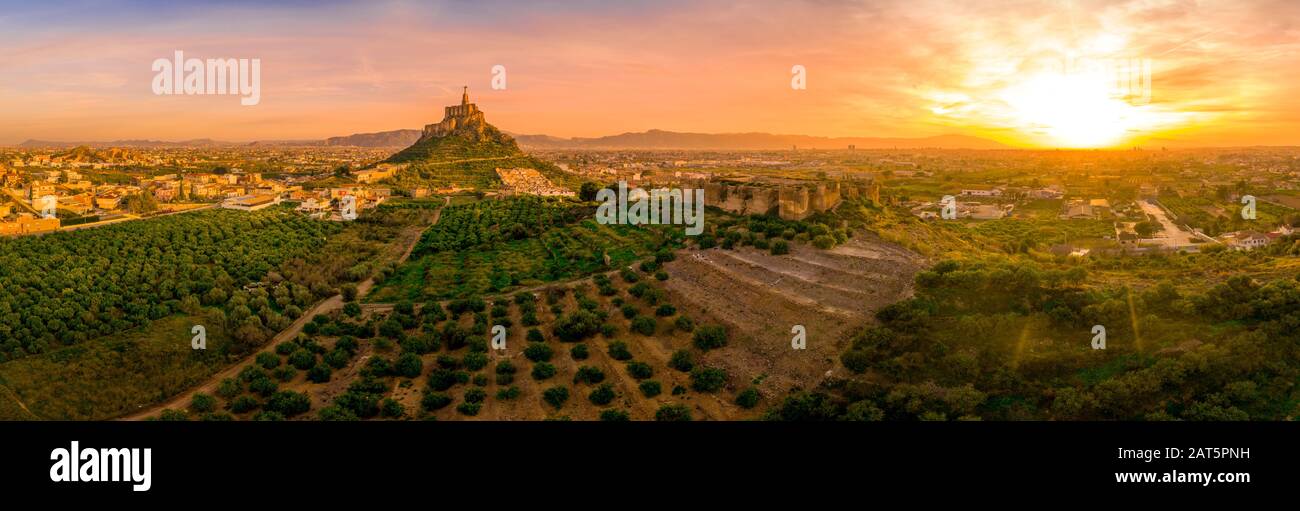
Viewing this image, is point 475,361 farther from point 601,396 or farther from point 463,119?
point 463,119

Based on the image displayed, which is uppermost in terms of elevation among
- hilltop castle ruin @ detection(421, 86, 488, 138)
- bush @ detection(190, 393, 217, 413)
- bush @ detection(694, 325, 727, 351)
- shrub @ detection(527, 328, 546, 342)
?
hilltop castle ruin @ detection(421, 86, 488, 138)

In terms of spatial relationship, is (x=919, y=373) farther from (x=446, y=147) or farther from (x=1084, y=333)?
(x=446, y=147)

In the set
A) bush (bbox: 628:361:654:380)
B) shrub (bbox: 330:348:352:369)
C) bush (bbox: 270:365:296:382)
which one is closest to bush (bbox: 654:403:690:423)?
bush (bbox: 628:361:654:380)

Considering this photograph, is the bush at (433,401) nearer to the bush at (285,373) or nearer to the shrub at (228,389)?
the bush at (285,373)

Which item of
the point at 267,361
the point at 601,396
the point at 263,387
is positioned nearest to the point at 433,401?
the point at 601,396

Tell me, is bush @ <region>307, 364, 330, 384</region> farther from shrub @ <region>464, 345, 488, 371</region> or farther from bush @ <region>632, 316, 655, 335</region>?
bush @ <region>632, 316, 655, 335</region>

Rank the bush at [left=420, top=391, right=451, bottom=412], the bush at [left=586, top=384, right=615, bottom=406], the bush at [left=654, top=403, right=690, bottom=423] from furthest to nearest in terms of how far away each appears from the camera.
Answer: the bush at [left=420, top=391, right=451, bottom=412]
the bush at [left=586, top=384, right=615, bottom=406]
the bush at [left=654, top=403, right=690, bottom=423]
